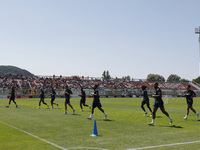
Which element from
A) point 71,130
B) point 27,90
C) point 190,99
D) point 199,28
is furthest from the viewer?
point 199,28

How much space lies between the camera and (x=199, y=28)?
66125mm

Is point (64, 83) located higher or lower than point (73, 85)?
higher

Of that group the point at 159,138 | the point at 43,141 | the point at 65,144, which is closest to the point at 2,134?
the point at 43,141

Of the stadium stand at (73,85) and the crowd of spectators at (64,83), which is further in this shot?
the crowd of spectators at (64,83)

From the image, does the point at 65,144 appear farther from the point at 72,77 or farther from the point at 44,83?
the point at 72,77

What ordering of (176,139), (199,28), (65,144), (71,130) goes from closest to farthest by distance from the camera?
(65,144), (176,139), (71,130), (199,28)

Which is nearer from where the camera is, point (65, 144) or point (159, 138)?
point (65, 144)

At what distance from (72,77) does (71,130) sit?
65.6 meters

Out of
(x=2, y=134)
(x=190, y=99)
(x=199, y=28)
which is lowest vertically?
(x=2, y=134)

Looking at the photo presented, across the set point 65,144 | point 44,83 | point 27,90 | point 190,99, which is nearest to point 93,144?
point 65,144

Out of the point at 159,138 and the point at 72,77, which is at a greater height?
the point at 72,77

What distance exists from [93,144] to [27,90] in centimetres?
5129

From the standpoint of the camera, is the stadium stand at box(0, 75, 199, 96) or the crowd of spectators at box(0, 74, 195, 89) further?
the crowd of spectators at box(0, 74, 195, 89)

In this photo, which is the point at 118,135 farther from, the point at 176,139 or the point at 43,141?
the point at 43,141
